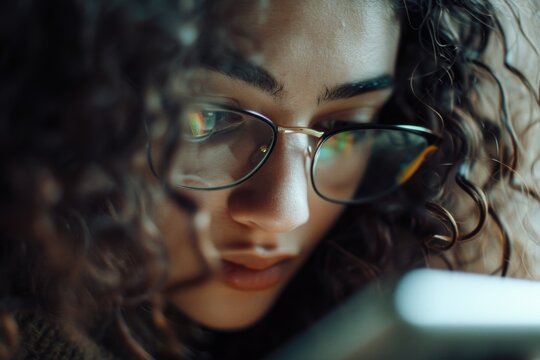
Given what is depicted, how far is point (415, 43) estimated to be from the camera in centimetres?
99

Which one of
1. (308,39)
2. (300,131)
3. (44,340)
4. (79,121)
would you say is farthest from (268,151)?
(44,340)

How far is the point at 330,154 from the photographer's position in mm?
945

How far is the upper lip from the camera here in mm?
943

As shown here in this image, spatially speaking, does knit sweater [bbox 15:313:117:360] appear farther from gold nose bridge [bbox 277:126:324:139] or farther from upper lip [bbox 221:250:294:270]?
gold nose bridge [bbox 277:126:324:139]

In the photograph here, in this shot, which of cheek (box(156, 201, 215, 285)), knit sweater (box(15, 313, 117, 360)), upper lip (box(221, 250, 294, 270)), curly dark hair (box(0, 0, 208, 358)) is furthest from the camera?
upper lip (box(221, 250, 294, 270))

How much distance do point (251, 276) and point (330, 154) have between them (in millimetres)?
252

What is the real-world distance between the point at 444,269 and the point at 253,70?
610mm

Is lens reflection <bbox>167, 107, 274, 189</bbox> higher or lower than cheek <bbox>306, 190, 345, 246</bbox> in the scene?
higher

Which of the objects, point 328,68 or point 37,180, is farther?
point 328,68

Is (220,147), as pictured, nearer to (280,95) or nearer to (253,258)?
(280,95)

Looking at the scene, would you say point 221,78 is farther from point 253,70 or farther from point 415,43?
point 415,43

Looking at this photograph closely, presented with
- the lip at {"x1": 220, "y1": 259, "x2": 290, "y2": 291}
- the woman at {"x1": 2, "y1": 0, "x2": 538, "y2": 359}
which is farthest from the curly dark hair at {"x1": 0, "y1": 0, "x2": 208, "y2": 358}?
the lip at {"x1": 220, "y1": 259, "x2": 290, "y2": 291}

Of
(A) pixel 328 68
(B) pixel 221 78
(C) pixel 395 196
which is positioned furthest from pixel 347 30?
(C) pixel 395 196

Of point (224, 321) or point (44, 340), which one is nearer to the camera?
point (44, 340)
